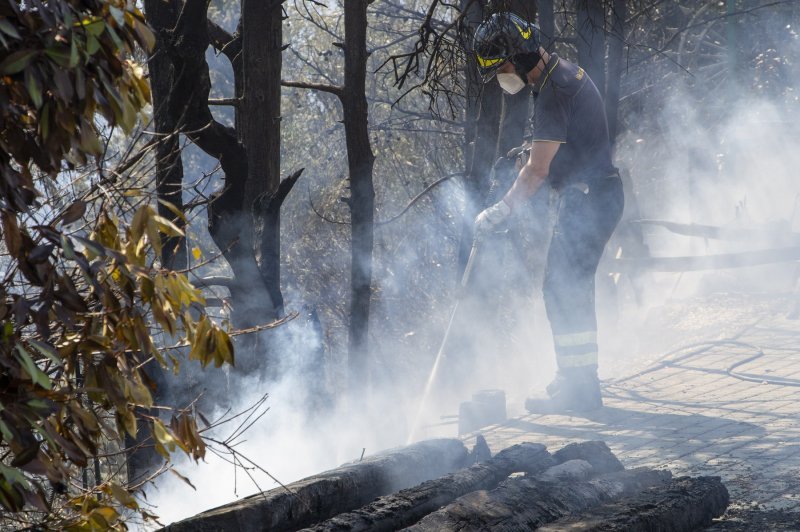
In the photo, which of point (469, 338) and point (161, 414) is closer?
point (161, 414)

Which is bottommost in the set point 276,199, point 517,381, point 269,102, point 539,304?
point 517,381

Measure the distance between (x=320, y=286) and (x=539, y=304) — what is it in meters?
2.73

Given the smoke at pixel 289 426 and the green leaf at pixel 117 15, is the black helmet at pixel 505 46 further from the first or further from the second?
the green leaf at pixel 117 15

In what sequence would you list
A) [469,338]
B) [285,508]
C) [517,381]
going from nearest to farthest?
[285,508]
[469,338]
[517,381]

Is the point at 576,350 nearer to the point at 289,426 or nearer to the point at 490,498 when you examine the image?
the point at 289,426

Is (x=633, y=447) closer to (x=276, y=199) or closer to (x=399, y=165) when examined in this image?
(x=276, y=199)

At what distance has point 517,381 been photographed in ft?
35.3

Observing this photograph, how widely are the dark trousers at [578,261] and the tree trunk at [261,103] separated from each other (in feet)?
6.25

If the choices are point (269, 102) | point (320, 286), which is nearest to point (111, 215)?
point (269, 102)

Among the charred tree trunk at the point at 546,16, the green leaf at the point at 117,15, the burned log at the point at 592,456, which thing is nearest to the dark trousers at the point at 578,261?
the burned log at the point at 592,456

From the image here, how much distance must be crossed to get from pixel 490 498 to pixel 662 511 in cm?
63

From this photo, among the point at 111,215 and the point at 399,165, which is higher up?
the point at 399,165

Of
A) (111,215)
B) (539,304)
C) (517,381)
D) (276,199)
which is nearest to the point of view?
(111,215)

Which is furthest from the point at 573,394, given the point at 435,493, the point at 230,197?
the point at 435,493
